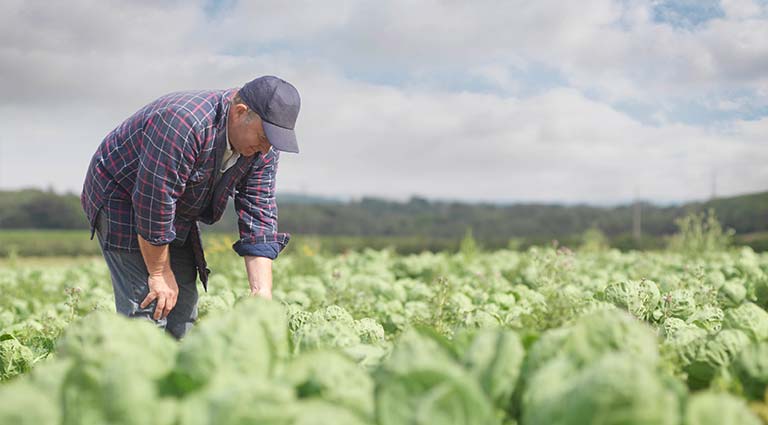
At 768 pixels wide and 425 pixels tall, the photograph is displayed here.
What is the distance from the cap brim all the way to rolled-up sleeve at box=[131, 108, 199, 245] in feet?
1.36

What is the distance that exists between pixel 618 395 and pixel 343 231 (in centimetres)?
3726

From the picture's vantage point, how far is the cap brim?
343 cm

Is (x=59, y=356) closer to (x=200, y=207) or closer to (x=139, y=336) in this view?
(x=139, y=336)

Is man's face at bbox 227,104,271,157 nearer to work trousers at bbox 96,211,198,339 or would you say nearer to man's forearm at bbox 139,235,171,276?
man's forearm at bbox 139,235,171,276

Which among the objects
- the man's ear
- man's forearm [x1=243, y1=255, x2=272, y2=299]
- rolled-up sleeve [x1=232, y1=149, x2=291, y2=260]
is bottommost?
man's forearm [x1=243, y1=255, x2=272, y2=299]

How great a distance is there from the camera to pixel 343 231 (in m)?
38.4

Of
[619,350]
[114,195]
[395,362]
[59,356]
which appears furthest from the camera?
[114,195]

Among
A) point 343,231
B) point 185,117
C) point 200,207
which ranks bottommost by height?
point 343,231

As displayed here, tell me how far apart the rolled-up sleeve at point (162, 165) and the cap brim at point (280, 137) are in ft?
1.36

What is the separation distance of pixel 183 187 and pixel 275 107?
2.38 feet

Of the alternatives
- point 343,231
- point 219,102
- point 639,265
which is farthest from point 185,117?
point 343,231

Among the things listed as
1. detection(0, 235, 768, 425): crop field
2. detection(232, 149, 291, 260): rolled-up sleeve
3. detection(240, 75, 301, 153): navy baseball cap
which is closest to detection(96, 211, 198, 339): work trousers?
detection(232, 149, 291, 260): rolled-up sleeve

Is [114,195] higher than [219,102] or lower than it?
lower

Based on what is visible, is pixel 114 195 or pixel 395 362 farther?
pixel 114 195
